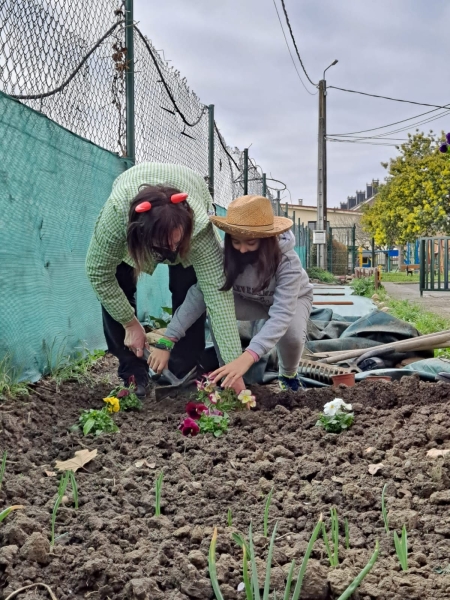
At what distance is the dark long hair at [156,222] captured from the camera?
2.54 m

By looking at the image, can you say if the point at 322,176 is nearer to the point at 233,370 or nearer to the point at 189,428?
the point at 233,370

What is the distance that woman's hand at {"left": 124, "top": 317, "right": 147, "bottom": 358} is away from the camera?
3295 millimetres

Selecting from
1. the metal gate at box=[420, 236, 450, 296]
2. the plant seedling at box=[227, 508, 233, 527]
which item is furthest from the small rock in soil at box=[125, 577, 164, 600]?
the metal gate at box=[420, 236, 450, 296]

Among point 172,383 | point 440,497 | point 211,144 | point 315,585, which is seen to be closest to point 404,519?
point 440,497

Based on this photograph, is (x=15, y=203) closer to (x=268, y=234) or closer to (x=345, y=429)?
(x=268, y=234)

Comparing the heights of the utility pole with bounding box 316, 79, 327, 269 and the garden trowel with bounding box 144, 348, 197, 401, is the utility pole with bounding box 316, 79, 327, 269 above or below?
above

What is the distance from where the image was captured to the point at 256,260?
3.14 m

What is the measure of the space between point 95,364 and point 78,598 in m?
2.93

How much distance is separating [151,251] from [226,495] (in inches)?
43.9

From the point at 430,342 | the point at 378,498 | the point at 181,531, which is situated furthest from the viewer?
the point at 430,342

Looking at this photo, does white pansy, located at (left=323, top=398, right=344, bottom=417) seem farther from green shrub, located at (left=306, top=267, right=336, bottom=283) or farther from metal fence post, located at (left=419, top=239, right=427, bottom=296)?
green shrub, located at (left=306, top=267, right=336, bottom=283)

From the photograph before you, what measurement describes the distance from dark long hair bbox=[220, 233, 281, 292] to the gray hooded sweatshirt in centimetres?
7

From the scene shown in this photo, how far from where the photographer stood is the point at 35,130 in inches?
139

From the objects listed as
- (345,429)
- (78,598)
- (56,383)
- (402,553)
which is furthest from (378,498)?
(56,383)
